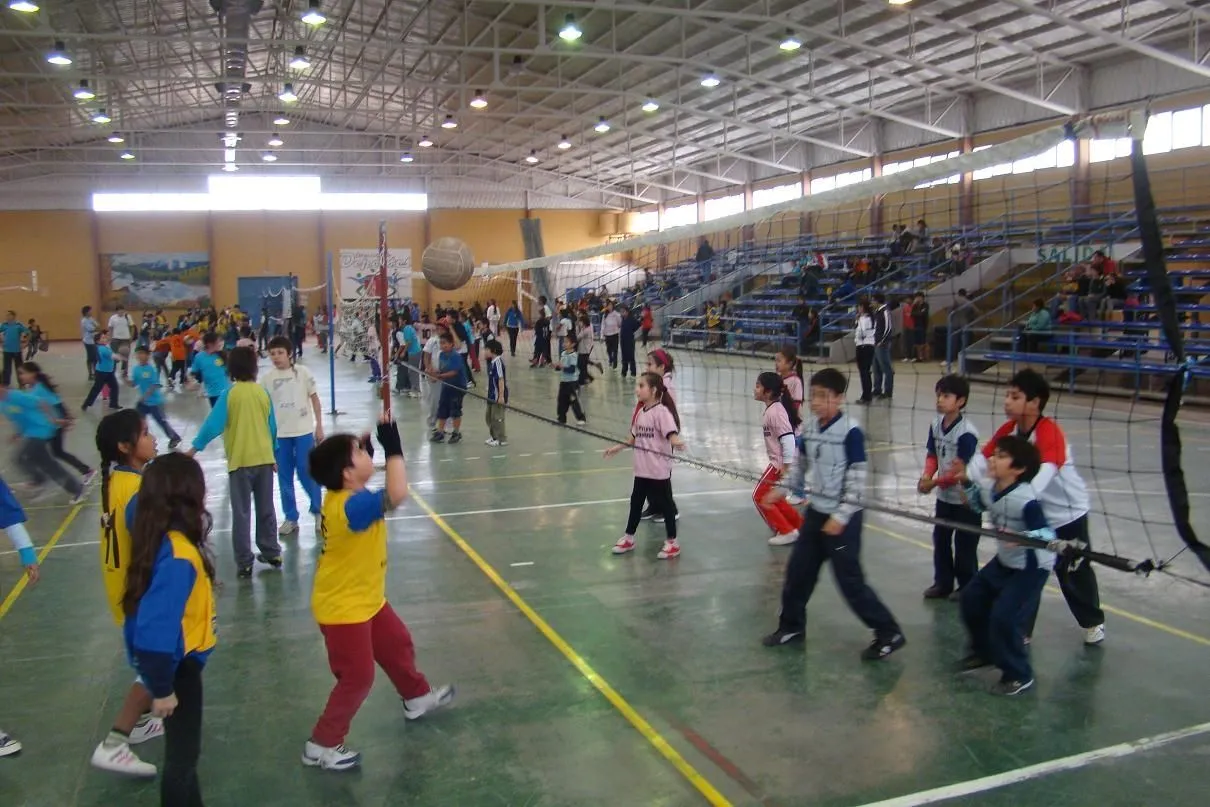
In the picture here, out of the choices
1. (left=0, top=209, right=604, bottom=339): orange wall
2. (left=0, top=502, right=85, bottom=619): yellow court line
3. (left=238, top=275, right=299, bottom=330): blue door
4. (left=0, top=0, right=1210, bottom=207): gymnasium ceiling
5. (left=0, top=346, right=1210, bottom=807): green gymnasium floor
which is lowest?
(left=0, top=346, right=1210, bottom=807): green gymnasium floor

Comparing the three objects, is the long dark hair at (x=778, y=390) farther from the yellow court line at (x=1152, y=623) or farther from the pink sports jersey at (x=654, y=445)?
the yellow court line at (x=1152, y=623)

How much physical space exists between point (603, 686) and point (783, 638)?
116cm

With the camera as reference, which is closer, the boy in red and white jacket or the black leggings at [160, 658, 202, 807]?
the black leggings at [160, 658, 202, 807]

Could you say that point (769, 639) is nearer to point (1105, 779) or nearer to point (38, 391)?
point (1105, 779)

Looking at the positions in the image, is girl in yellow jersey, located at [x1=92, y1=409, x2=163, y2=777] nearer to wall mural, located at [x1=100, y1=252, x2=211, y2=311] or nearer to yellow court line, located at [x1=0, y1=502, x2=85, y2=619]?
yellow court line, located at [x1=0, y1=502, x2=85, y2=619]

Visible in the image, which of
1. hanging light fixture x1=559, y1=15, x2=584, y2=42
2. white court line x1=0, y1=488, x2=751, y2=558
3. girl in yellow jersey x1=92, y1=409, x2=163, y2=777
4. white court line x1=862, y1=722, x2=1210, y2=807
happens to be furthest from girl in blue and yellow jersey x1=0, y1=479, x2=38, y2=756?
hanging light fixture x1=559, y1=15, x2=584, y2=42

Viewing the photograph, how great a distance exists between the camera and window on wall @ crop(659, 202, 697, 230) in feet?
146

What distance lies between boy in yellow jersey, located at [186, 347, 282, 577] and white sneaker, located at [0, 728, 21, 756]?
243 centimetres

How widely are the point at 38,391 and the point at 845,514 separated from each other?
7823 mm

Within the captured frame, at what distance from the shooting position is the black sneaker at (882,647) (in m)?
5.16

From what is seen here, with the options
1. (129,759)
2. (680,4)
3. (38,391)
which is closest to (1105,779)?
(129,759)

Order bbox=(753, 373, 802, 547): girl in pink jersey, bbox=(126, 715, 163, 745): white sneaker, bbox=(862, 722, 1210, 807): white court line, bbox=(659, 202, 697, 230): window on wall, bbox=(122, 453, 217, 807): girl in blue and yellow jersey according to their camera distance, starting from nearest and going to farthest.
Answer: bbox=(122, 453, 217, 807): girl in blue and yellow jersey, bbox=(862, 722, 1210, 807): white court line, bbox=(126, 715, 163, 745): white sneaker, bbox=(753, 373, 802, 547): girl in pink jersey, bbox=(659, 202, 697, 230): window on wall

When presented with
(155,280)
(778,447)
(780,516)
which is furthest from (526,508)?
(155,280)

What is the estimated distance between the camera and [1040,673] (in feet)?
16.4
